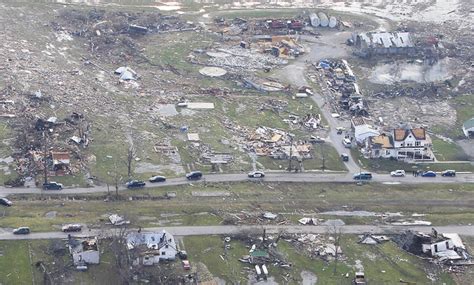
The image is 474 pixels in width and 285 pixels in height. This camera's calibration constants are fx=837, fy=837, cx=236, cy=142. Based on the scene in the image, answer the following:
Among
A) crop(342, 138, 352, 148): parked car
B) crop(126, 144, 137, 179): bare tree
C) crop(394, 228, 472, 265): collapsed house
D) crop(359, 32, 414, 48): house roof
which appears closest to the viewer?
crop(394, 228, 472, 265): collapsed house

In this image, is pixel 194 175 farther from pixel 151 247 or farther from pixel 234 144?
pixel 151 247

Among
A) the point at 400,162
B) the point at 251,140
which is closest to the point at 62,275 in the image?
the point at 251,140

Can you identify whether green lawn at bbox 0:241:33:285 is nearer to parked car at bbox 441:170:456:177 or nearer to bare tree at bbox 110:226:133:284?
bare tree at bbox 110:226:133:284

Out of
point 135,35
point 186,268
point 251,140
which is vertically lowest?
point 186,268

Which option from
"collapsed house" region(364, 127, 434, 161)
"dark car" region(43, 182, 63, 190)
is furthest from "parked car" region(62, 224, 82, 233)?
"collapsed house" region(364, 127, 434, 161)

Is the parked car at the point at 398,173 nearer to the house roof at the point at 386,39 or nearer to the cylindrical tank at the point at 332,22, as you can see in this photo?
the house roof at the point at 386,39

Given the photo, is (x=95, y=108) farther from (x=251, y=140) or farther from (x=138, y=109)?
(x=251, y=140)

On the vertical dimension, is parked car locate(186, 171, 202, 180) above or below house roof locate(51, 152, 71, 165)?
below

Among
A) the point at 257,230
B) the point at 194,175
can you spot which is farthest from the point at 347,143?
the point at 257,230
